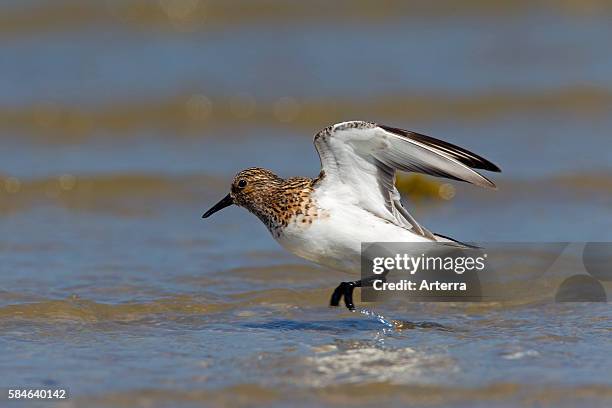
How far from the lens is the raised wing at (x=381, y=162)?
18.3ft

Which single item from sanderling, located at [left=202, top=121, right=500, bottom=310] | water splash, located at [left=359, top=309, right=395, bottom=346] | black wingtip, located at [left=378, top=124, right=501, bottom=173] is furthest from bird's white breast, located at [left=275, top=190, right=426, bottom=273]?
black wingtip, located at [left=378, top=124, right=501, bottom=173]

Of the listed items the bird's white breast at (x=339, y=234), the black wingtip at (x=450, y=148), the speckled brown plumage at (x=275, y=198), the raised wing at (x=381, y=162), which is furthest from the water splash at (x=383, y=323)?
the black wingtip at (x=450, y=148)

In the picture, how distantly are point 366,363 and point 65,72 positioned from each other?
9.17m

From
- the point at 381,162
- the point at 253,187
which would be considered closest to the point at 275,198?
the point at 253,187

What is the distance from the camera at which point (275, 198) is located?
6.15m

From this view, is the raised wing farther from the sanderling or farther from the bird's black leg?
the bird's black leg

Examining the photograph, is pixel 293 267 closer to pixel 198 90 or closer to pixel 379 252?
pixel 379 252

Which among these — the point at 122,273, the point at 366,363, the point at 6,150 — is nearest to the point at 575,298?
the point at 366,363

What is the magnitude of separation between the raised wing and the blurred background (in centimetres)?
73

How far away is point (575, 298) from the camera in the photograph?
642 centimetres

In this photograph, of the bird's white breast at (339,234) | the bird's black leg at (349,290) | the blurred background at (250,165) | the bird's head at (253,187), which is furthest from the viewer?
the bird's head at (253,187)

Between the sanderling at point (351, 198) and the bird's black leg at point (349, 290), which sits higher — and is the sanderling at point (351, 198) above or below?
above

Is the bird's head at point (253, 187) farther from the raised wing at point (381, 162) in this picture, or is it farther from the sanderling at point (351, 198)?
the raised wing at point (381, 162)

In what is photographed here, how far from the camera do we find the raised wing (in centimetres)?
A: 558
